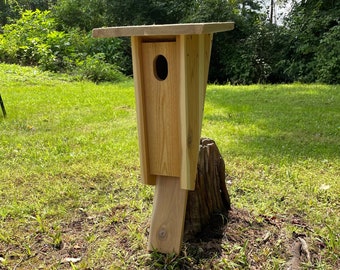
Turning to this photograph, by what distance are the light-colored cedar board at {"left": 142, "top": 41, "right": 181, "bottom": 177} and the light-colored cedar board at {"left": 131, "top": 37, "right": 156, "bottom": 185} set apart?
0.06 feet

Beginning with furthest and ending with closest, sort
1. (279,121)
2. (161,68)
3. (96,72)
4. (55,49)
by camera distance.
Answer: (55,49), (96,72), (279,121), (161,68)

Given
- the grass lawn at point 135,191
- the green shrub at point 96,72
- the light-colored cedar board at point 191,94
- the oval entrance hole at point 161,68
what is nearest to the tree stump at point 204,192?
the grass lawn at point 135,191

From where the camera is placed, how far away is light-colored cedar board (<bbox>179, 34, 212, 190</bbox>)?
6.27ft

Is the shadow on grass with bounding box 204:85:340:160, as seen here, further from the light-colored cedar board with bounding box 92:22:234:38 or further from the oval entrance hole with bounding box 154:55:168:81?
the light-colored cedar board with bounding box 92:22:234:38

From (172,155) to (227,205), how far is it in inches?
27.8

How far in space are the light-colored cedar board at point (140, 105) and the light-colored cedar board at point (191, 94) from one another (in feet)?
0.69

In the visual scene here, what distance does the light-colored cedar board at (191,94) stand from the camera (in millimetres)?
1911

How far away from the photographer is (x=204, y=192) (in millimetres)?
2422

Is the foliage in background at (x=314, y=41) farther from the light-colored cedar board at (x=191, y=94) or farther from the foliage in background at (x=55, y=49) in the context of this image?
the light-colored cedar board at (x=191, y=94)

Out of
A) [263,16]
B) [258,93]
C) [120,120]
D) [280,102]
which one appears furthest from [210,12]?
[120,120]

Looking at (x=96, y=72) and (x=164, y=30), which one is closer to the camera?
(x=164, y=30)

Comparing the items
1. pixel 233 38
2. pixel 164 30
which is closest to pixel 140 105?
pixel 164 30

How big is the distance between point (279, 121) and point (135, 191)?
99.9 inches

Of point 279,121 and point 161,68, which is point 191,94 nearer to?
point 161,68
